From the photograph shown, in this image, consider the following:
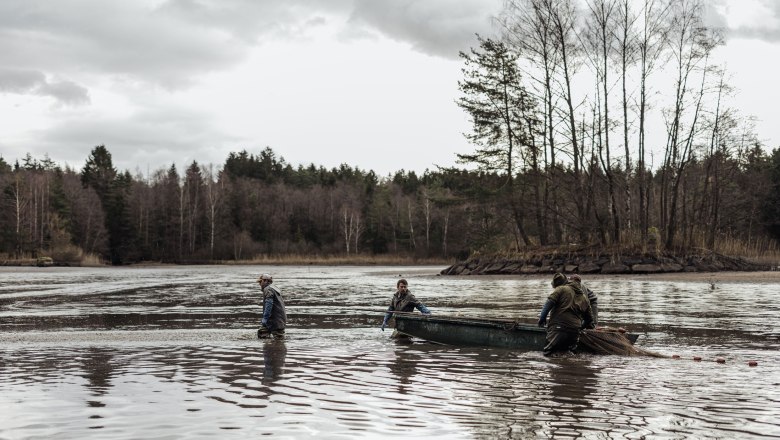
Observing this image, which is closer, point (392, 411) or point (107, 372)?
point (392, 411)

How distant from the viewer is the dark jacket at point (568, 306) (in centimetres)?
1337

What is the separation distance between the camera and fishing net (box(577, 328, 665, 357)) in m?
13.6

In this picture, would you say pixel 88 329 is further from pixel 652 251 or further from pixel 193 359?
pixel 652 251

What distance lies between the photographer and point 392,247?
124312mm

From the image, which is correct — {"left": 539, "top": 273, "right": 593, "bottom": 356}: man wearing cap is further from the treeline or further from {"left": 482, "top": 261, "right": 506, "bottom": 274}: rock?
the treeline

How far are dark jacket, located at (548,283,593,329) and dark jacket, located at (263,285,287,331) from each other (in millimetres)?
6075

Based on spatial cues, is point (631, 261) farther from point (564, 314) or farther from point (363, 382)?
point (363, 382)

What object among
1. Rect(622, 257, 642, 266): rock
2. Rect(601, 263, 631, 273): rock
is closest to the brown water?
Rect(601, 263, 631, 273): rock

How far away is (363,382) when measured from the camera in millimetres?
11016

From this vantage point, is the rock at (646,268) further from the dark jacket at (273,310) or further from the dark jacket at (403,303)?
the dark jacket at (273,310)

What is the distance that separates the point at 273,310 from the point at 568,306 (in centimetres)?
666

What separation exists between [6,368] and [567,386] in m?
9.30

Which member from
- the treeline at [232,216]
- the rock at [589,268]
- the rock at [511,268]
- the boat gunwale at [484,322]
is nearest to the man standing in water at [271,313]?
the boat gunwale at [484,322]

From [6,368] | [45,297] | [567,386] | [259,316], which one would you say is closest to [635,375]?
[567,386]
